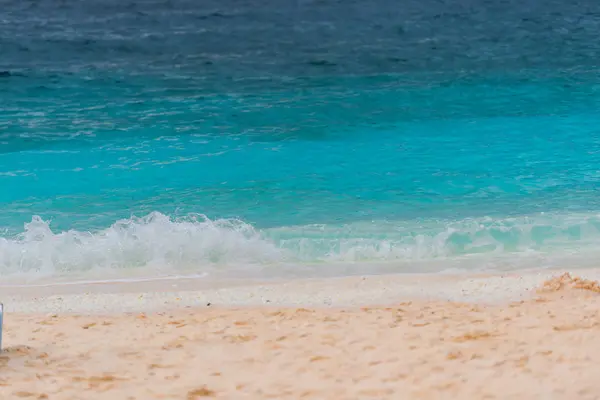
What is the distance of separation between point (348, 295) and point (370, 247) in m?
1.76

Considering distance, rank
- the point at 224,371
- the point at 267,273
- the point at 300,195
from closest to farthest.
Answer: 1. the point at 224,371
2. the point at 267,273
3. the point at 300,195

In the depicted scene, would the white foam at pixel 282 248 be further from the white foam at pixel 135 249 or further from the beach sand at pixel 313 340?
the beach sand at pixel 313 340

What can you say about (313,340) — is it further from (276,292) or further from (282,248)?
(282,248)

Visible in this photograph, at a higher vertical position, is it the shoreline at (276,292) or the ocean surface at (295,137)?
the ocean surface at (295,137)

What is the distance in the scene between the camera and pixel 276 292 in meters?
7.23

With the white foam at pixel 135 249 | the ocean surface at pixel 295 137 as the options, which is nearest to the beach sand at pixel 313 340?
the white foam at pixel 135 249

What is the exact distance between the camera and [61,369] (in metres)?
4.96

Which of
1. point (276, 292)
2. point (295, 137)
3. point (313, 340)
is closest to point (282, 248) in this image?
point (276, 292)

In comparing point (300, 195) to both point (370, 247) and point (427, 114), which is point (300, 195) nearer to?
point (370, 247)

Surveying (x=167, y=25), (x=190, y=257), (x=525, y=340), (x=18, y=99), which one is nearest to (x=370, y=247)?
(x=190, y=257)

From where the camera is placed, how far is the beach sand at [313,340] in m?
4.52

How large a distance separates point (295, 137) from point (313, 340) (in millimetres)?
8697

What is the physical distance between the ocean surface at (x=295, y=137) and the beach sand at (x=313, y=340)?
1.00m

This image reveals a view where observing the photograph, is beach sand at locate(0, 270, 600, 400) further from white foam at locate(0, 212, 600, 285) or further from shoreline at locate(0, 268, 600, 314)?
white foam at locate(0, 212, 600, 285)
